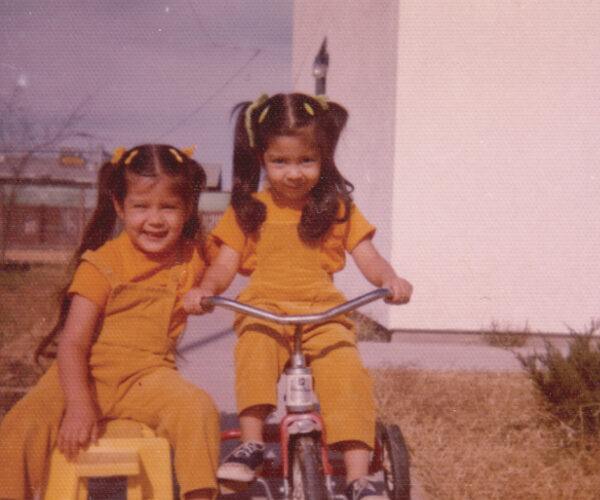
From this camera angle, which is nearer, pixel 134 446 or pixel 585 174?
pixel 134 446

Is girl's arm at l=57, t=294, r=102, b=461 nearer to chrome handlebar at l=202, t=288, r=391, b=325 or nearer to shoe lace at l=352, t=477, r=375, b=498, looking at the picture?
chrome handlebar at l=202, t=288, r=391, b=325

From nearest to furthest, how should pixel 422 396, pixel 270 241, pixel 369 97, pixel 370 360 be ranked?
pixel 270 241 → pixel 422 396 → pixel 370 360 → pixel 369 97

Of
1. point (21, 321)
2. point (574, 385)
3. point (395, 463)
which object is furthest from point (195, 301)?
point (21, 321)

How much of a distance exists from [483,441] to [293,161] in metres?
1.95

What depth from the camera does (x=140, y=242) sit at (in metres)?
2.31

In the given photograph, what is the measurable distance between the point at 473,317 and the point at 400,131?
1.93 metres

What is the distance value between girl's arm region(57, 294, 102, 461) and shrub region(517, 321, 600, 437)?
2.51 meters

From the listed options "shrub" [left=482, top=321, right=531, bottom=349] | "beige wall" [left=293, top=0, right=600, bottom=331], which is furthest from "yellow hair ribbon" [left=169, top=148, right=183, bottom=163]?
"shrub" [left=482, top=321, right=531, bottom=349]

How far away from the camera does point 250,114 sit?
2.51 meters

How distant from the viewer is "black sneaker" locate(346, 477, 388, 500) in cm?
200

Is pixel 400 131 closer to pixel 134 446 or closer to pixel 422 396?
pixel 422 396

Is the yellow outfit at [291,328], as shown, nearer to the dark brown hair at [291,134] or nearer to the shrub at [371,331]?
the dark brown hair at [291,134]

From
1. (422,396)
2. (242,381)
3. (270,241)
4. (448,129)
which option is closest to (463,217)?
(448,129)

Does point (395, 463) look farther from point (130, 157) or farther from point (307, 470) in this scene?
point (130, 157)
